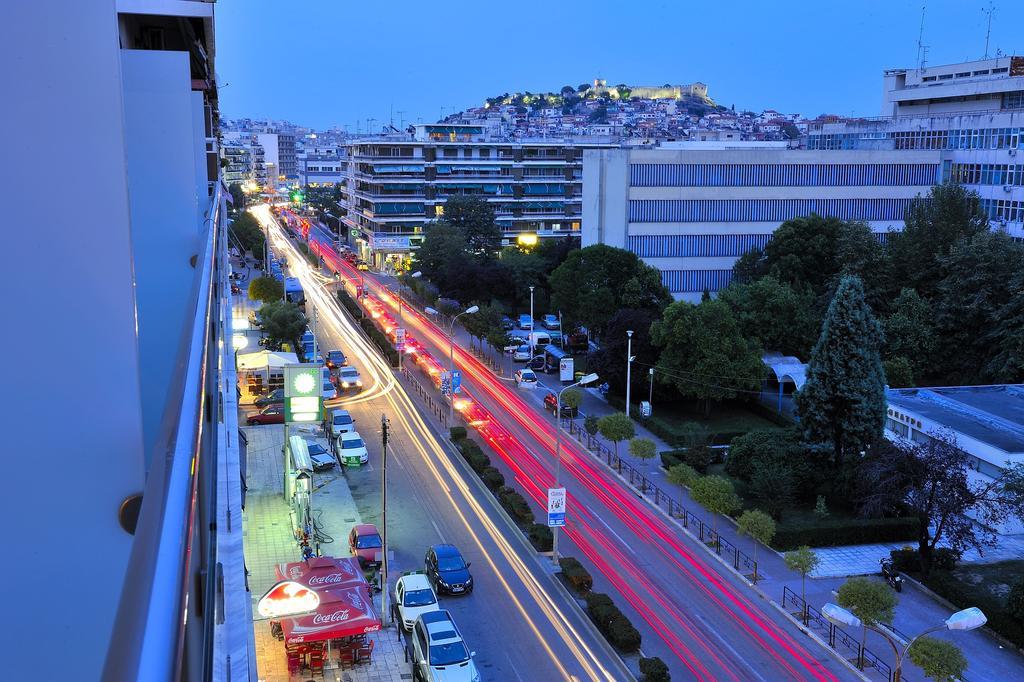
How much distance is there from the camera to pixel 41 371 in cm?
230

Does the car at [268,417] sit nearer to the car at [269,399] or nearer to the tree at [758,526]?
the car at [269,399]

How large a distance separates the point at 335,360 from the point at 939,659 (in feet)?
89.3

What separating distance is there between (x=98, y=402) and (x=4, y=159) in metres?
0.64

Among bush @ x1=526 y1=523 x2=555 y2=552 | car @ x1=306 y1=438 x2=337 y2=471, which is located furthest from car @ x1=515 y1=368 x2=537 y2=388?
bush @ x1=526 y1=523 x2=555 y2=552

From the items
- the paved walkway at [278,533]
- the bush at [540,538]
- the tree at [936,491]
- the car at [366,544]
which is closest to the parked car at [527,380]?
the paved walkway at [278,533]

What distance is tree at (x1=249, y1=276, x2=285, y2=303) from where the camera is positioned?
43500mm

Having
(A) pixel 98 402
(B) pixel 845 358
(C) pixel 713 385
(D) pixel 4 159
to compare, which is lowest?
(C) pixel 713 385

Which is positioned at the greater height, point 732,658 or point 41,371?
point 41,371

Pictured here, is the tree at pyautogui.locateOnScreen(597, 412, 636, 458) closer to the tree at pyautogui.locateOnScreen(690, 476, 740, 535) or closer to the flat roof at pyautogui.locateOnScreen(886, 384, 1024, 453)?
the tree at pyautogui.locateOnScreen(690, 476, 740, 535)

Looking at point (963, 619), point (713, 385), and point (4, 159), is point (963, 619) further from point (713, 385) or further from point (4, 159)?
point (713, 385)

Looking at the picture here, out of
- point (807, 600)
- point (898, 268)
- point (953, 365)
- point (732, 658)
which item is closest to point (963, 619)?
point (732, 658)

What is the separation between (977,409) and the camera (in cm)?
2488

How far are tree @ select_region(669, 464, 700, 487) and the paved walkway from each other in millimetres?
7513

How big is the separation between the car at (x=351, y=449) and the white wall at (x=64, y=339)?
916 inches
